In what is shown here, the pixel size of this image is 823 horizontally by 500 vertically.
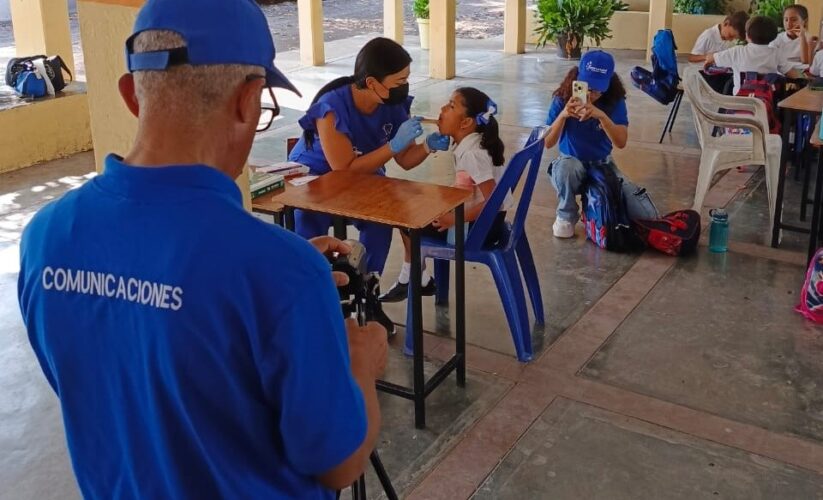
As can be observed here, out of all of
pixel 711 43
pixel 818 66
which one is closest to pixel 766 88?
pixel 818 66

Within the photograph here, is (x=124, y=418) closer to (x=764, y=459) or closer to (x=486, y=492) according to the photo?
(x=486, y=492)

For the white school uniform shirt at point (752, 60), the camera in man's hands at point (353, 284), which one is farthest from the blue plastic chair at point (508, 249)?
the white school uniform shirt at point (752, 60)

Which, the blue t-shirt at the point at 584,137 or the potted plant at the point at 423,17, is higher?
the potted plant at the point at 423,17

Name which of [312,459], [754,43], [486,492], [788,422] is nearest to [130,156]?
[312,459]

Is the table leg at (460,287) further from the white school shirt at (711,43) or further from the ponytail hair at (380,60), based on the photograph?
the white school shirt at (711,43)

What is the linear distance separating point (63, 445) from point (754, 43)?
5.82 m

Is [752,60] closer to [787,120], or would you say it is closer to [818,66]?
[818,66]

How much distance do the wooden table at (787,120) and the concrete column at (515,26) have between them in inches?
325

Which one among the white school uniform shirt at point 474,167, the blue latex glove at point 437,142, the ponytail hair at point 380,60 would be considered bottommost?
the white school uniform shirt at point 474,167

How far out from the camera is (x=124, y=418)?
1.26 m

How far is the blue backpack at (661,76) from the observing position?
7613mm

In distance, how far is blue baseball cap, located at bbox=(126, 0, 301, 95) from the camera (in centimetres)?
123

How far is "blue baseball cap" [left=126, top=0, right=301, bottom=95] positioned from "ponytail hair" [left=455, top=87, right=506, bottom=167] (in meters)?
2.64

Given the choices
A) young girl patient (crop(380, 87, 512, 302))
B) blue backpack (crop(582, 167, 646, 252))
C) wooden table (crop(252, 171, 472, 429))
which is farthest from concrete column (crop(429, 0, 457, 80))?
wooden table (crop(252, 171, 472, 429))
